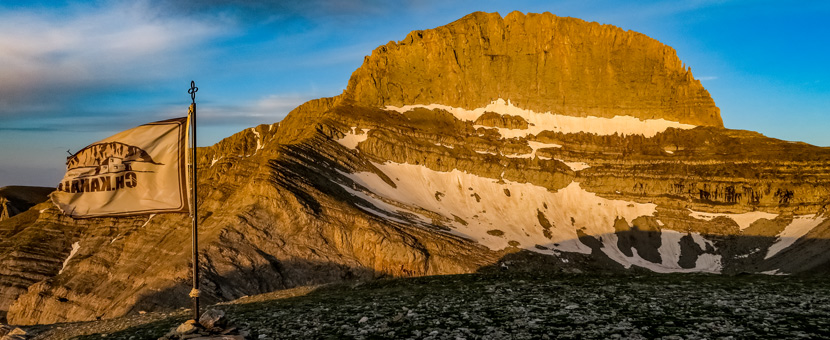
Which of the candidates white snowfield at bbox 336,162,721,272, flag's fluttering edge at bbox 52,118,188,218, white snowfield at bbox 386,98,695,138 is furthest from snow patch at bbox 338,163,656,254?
flag's fluttering edge at bbox 52,118,188,218

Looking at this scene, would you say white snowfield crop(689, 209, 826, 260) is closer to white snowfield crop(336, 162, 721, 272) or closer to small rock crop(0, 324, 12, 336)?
white snowfield crop(336, 162, 721, 272)

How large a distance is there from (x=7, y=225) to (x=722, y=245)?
150099 millimetres

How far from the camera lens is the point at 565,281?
31391mm

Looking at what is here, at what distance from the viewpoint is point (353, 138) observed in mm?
149250

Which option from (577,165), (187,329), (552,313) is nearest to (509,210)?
(577,165)

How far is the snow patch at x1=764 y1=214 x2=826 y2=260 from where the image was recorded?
400ft

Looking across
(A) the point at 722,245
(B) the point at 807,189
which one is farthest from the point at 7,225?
(B) the point at 807,189

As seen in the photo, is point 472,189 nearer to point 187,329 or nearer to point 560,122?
point 560,122

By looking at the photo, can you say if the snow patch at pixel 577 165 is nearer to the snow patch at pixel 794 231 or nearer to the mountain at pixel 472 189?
the mountain at pixel 472 189

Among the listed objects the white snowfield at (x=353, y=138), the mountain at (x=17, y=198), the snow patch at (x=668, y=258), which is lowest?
the snow patch at (x=668, y=258)

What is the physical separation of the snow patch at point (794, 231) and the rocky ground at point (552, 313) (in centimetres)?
10324

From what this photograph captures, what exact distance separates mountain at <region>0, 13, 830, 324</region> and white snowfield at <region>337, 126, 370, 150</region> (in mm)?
561

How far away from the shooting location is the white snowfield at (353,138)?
14501 cm

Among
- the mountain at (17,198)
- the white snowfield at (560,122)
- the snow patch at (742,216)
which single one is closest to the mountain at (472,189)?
the snow patch at (742,216)
